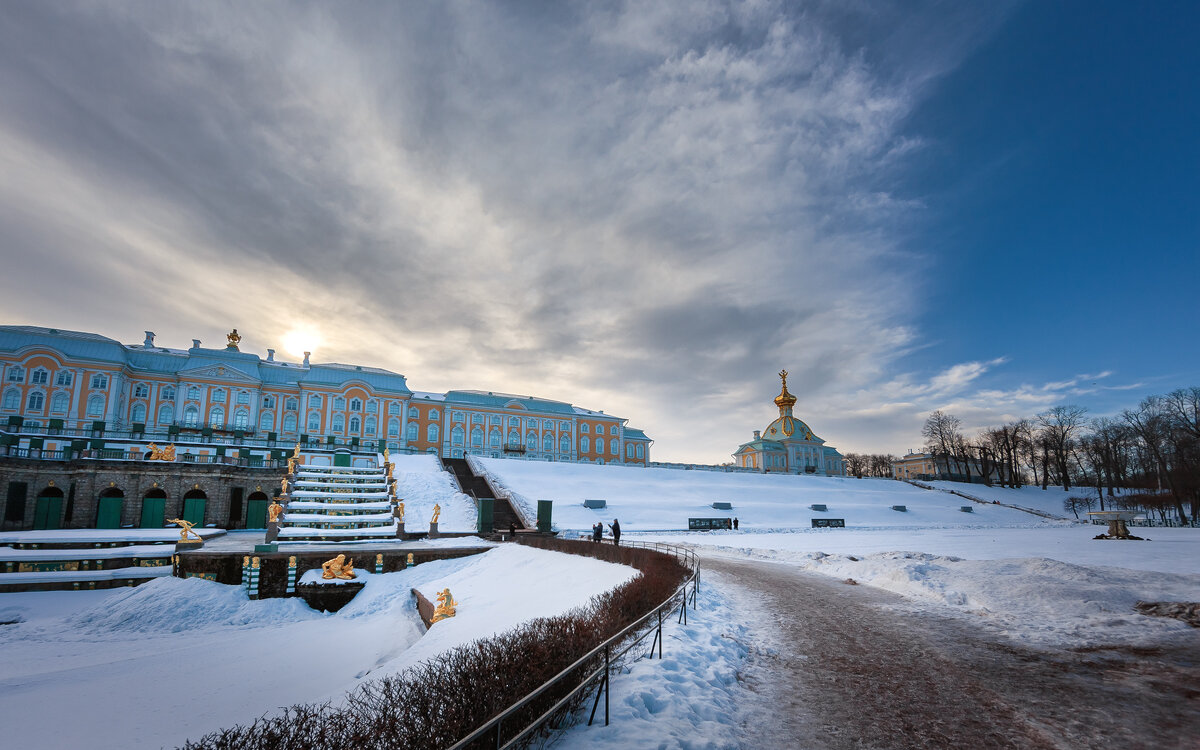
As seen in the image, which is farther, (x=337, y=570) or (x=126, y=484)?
(x=126, y=484)

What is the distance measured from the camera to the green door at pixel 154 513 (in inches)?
1228

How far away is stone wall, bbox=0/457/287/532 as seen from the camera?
2905 cm

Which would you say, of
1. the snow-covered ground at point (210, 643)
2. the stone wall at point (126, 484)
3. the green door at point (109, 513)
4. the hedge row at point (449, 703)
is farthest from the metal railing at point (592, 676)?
the green door at point (109, 513)

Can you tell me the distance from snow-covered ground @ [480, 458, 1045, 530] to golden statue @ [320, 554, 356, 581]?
16.7 meters

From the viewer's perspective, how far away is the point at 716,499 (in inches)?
2007

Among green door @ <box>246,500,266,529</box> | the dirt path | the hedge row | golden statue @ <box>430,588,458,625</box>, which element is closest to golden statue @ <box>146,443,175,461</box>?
green door @ <box>246,500,266,529</box>

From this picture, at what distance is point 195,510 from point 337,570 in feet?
59.8

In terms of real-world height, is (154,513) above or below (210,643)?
above

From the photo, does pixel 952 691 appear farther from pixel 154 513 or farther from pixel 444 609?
pixel 154 513

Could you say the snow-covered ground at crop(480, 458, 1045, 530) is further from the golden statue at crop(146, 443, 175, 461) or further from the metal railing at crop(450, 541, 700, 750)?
the metal railing at crop(450, 541, 700, 750)

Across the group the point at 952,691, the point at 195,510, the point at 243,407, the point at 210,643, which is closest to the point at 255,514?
the point at 195,510

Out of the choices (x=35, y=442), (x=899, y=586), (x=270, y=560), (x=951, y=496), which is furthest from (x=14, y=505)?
(x=951, y=496)

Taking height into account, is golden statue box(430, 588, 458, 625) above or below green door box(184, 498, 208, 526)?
below

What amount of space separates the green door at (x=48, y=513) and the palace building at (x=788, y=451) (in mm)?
79178
